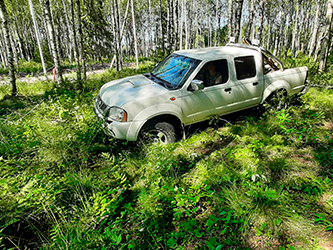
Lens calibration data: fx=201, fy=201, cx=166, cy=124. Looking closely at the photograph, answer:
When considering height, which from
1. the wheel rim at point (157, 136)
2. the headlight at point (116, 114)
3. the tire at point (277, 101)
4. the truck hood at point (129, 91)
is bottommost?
the wheel rim at point (157, 136)

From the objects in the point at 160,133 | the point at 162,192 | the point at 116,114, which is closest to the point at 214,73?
the point at 160,133

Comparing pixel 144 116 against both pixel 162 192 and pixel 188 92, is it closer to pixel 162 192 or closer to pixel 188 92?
pixel 188 92

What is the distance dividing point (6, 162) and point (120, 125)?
1.83m

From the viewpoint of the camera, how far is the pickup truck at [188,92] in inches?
151

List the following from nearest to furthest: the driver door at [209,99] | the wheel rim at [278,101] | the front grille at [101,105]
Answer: the front grille at [101,105] < the driver door at [209,99] < the wheel rim at [278,101]

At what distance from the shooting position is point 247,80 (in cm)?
489

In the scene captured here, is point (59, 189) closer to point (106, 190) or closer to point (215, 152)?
point (106, 190)

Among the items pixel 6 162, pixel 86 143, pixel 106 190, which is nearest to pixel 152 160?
pixel 106 190

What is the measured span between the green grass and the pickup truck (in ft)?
1.45

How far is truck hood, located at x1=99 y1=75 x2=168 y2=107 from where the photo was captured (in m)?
3.90

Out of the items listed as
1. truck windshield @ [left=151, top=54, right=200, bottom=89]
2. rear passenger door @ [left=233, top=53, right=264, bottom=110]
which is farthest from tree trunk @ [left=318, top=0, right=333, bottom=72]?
truck windshield @ [left=151, top=54, right=200, bottom=89]

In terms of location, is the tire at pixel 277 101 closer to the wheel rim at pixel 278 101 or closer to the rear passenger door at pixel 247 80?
Result: the wheel rim at pixel 278 101

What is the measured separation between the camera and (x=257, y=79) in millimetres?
5035

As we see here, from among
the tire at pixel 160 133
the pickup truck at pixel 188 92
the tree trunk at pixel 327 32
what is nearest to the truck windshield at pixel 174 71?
the pickup truck at pixel 188 92
